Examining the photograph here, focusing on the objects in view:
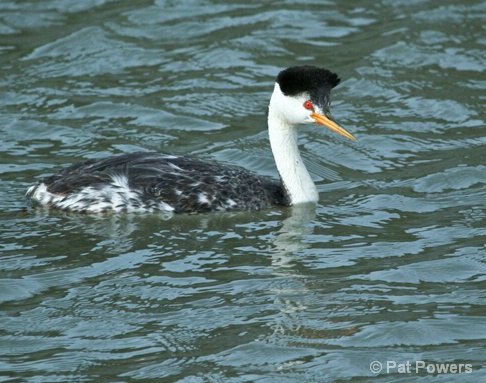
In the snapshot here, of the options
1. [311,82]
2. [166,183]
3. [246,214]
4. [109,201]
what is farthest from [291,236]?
[109,201]

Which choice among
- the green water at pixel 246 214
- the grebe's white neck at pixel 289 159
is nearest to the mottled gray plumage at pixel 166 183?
the green water at pixel 246 214

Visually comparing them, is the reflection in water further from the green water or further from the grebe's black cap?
the grebe's black cap

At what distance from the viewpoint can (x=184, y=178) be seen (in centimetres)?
1120

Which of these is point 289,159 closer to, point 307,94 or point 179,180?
point 307,94

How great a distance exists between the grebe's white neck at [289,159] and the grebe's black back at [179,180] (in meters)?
0.02

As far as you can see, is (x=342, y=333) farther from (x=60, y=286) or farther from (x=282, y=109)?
(x=282, y=109)

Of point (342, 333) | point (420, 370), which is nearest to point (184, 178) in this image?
point (342, 333)

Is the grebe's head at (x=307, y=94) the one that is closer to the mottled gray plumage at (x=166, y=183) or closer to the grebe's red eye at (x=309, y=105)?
the grebe's red eye at (x=309, y=105)

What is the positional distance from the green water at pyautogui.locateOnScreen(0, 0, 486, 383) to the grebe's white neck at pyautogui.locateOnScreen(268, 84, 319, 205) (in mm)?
195

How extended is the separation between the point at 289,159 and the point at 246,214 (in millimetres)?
793

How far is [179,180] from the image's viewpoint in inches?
440

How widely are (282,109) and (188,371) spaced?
408 cm

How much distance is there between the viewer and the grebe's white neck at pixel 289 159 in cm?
1153

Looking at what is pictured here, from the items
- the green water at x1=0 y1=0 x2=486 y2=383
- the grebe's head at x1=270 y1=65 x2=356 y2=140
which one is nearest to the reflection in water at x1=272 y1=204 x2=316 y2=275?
the green water at x1=0 y1=0 x2=486 y2=383
